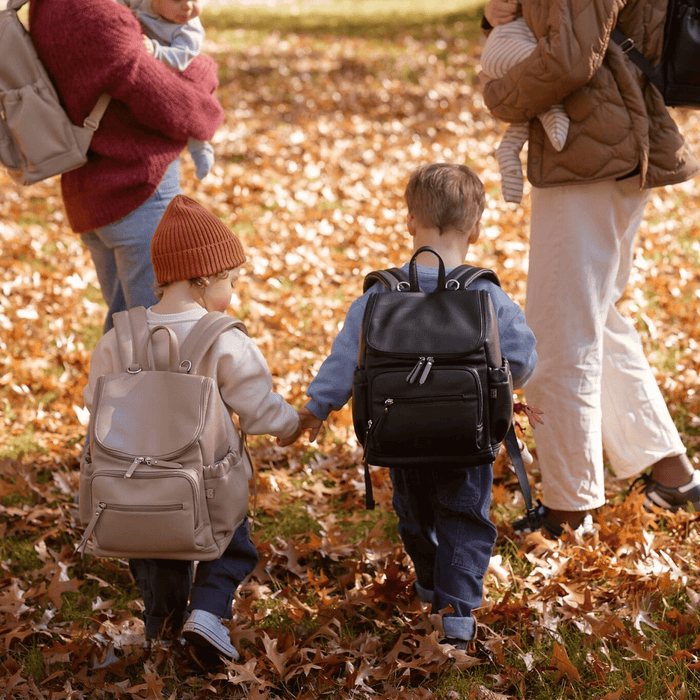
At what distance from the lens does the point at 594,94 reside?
3.18 m

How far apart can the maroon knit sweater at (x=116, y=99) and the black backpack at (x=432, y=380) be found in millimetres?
1401

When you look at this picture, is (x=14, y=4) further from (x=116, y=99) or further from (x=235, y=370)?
(x=235, y=370)

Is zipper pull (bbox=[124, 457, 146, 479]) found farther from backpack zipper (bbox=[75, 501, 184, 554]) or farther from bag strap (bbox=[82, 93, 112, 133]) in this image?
bag strap (bbox=[82, 93, 112, 133])

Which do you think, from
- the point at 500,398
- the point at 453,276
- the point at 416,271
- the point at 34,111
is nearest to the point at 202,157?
the point at 34,111

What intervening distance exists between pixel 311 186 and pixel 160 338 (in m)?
6.59

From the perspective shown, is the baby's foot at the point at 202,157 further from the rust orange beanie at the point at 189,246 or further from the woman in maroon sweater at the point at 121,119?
the rust orange beanie at the point at 189,246

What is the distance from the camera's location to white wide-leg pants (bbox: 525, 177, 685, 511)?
3365 mm

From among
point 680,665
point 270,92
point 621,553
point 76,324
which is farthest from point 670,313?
point 270,92

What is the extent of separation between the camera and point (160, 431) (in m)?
2.61

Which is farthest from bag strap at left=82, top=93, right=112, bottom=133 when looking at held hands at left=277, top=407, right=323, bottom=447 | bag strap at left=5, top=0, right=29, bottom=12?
held hands at left=277, top=407, right=323, bottom=447

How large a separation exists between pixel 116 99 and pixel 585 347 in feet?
7.24

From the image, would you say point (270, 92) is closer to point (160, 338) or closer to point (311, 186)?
point (311, 186)

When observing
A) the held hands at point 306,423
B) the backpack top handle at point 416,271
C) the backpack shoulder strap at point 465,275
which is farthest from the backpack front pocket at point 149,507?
the backpack shoulder strap at point 465,275

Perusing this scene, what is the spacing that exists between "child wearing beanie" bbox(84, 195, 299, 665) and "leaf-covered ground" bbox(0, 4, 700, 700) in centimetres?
22
